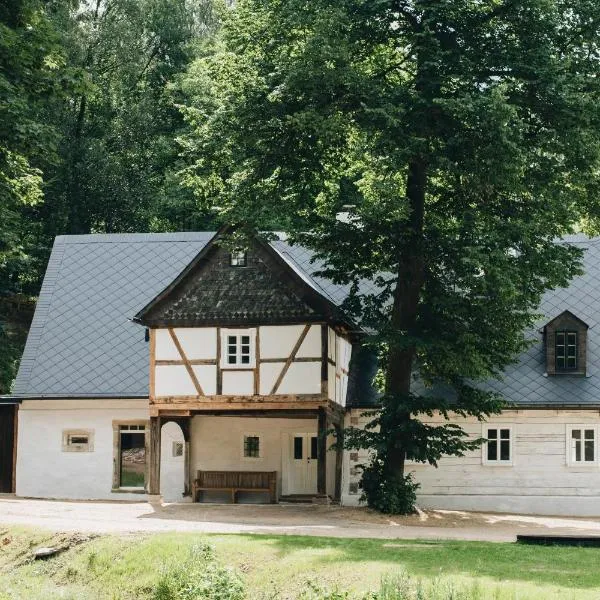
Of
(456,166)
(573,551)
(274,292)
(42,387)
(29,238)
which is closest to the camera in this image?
(573,551)

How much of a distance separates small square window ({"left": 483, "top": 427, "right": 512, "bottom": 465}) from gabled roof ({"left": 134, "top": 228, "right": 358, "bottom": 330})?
14.8ft

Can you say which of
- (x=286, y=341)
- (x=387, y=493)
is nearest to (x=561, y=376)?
(x=387, y=493)

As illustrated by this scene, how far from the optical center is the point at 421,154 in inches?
1086

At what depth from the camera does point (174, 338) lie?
33.0m

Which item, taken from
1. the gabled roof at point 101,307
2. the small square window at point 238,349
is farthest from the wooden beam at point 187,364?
the gabled roof at point 101,307

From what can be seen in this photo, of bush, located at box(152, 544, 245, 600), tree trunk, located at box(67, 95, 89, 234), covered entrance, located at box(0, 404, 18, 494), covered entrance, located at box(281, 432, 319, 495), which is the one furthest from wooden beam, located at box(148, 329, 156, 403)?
tree trunk, located at box(67, 95, 89, 234)

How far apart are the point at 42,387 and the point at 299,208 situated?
9.76 m

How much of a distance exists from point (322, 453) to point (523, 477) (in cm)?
546

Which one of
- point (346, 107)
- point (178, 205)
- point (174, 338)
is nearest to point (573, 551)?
point (346, 107)

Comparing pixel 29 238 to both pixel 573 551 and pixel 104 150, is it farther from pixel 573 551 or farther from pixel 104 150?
pixel 573 551

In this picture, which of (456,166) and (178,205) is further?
(178,205)

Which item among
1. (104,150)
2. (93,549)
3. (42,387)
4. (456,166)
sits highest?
(104,150)

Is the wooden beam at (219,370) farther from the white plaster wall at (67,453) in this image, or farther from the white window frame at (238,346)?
the white plaster wall at (67,453)

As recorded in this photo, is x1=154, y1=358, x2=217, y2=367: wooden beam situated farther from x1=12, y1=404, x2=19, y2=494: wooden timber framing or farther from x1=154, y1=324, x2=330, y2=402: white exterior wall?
x1=12, y1=404, x2=19, y2=494: wooden timber framing
